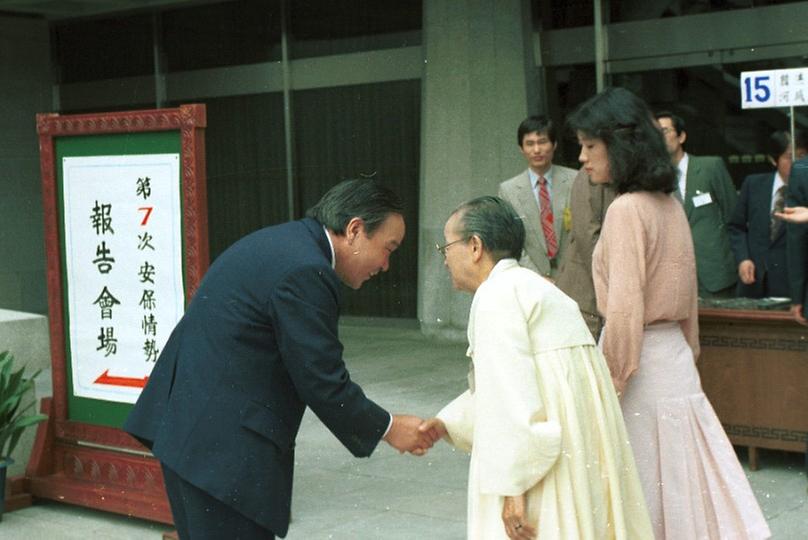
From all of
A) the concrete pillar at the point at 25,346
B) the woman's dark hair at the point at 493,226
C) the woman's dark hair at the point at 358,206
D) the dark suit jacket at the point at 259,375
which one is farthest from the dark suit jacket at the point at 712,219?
the dark suit jacket at the point at 259,375

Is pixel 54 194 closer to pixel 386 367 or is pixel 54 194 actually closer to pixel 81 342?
pixel 81 342

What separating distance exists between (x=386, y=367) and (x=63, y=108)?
719cm

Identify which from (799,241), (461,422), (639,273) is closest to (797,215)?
(799,241)

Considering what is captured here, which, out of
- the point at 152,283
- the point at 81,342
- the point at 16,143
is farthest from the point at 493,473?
the point at 16,143

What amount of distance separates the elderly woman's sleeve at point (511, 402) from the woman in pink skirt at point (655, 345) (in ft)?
2.74

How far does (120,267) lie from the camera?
6.17 m

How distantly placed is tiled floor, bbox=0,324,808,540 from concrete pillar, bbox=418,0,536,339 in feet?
12.1

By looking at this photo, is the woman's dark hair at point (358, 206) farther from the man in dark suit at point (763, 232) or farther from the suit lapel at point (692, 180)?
the man in dark suit at point (763, 232)

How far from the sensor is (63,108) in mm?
16000

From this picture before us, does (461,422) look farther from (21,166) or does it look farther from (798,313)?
(21,166)

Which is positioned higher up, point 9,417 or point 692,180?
point 692,180

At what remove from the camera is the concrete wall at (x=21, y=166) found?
15.3m

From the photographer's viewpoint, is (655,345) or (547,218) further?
(547,218)

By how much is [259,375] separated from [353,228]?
496 millimetres
